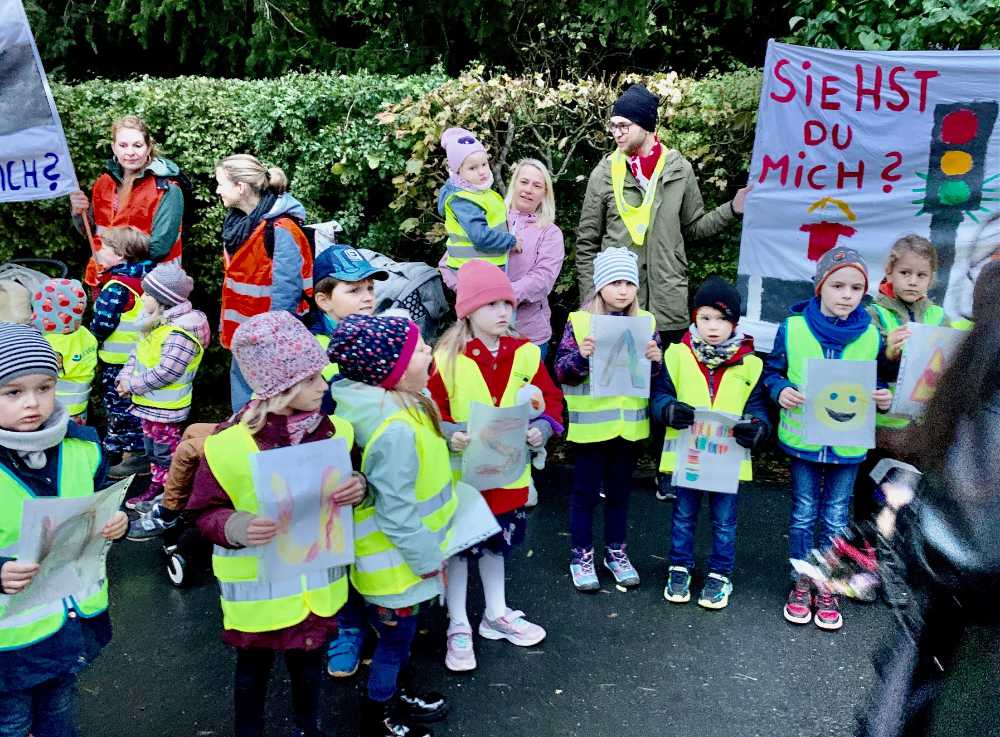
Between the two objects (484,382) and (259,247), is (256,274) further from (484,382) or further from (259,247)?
(484,382)

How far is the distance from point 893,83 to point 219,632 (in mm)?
4778

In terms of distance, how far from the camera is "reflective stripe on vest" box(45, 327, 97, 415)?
200 inches

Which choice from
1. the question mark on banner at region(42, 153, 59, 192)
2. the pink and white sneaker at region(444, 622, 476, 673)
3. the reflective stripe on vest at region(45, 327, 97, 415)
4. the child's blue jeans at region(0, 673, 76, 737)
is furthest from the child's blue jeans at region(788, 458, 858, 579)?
the question mark on banner at region(42, 153, 59, 192)

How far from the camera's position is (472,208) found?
538cm

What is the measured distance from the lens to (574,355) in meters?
4.45

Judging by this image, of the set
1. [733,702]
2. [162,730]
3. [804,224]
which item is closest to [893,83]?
[804,224]

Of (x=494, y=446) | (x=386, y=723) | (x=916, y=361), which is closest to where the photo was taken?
(x=386, y=723)

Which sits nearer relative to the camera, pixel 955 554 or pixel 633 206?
pixel 955 554

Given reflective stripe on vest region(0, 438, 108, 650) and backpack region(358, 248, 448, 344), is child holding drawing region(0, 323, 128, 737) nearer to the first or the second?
reflective stripe on vest region(0, 438, 108, 650)

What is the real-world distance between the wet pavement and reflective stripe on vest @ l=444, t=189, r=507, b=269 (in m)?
1.81

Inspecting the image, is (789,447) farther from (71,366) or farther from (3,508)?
(71,366)

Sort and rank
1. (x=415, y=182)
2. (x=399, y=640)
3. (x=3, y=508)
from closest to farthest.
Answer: (x=3, y=508) → (x=399, y=640) → (x=415, y=182)

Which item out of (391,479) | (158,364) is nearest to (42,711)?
(391,479)

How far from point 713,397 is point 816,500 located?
0.73 metres
